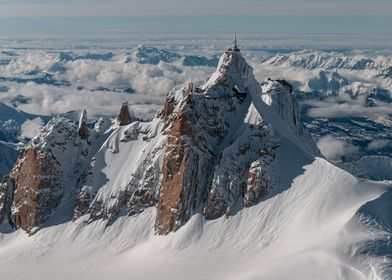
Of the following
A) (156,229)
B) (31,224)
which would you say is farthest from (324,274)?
(31,224)

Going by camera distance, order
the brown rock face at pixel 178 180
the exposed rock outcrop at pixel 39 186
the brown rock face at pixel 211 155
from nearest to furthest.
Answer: the brown rock face at pixel 211 155 → the brown rock face at pixel 178 180 → the exposed rock outcrop at pixel 39 186

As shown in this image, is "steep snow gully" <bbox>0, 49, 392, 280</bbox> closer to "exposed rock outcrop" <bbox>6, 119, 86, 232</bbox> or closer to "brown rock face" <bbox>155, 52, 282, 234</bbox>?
"brown rock face" <bbox>155, 52, 282, 234</bbox>

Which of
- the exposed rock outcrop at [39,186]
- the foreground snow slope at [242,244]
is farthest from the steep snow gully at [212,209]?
the exposed rock outcrop at [39,186]

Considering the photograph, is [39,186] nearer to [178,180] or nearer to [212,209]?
[178,180]

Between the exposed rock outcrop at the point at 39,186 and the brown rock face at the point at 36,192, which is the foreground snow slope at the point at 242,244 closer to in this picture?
the brown rock face at the point at 36,192

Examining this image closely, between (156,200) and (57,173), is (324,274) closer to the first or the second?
(156,200)

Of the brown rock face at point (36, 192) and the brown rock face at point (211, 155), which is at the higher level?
the brown rock face at point (211, 155)

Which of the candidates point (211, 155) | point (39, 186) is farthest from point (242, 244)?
point (39, 186)
